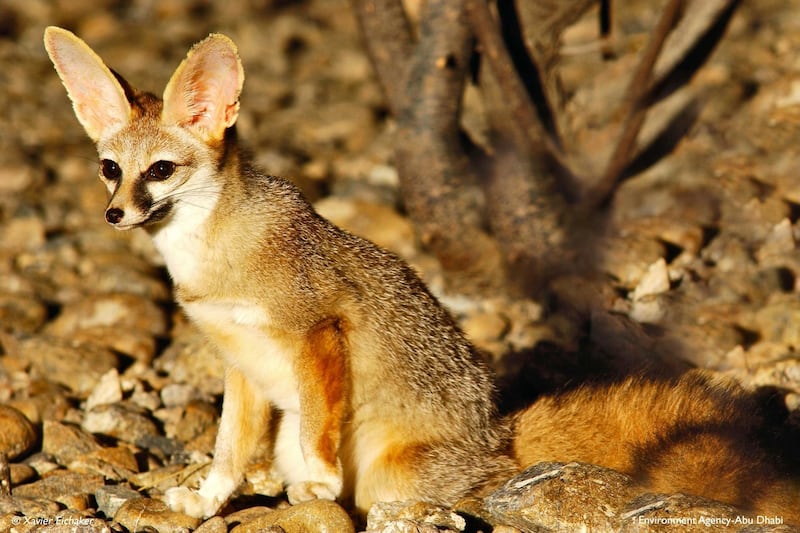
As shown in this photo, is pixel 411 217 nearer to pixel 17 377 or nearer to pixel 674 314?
pixel 674 314

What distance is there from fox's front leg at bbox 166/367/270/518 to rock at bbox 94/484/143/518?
199mm

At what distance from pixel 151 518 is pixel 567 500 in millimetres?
1850

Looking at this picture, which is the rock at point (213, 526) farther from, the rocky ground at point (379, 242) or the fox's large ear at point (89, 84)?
the fox's large ear at point (89, 84)

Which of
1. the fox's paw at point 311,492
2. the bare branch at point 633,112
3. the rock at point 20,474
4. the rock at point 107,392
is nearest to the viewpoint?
the fox's paw at point 311,492

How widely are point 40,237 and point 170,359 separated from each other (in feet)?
7.57

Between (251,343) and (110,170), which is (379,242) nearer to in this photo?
(251,343)

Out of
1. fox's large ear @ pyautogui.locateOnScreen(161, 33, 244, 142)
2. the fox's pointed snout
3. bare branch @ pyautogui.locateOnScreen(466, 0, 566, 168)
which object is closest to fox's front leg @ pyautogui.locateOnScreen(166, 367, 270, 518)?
the fox's pointed snout

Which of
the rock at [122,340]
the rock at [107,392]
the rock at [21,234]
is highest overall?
the rock at [21,234]

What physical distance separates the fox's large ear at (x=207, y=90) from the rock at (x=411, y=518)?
72.4 inches

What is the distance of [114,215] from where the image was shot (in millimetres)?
4098

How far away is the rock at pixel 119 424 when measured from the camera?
533 cm

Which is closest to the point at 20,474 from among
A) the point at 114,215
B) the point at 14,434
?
the point at 14,434

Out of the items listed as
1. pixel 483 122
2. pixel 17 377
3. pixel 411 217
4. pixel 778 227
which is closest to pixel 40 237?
pixel 17 377

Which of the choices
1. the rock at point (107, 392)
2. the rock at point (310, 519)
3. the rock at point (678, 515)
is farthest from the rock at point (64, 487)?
the rock at point (678, 515)
